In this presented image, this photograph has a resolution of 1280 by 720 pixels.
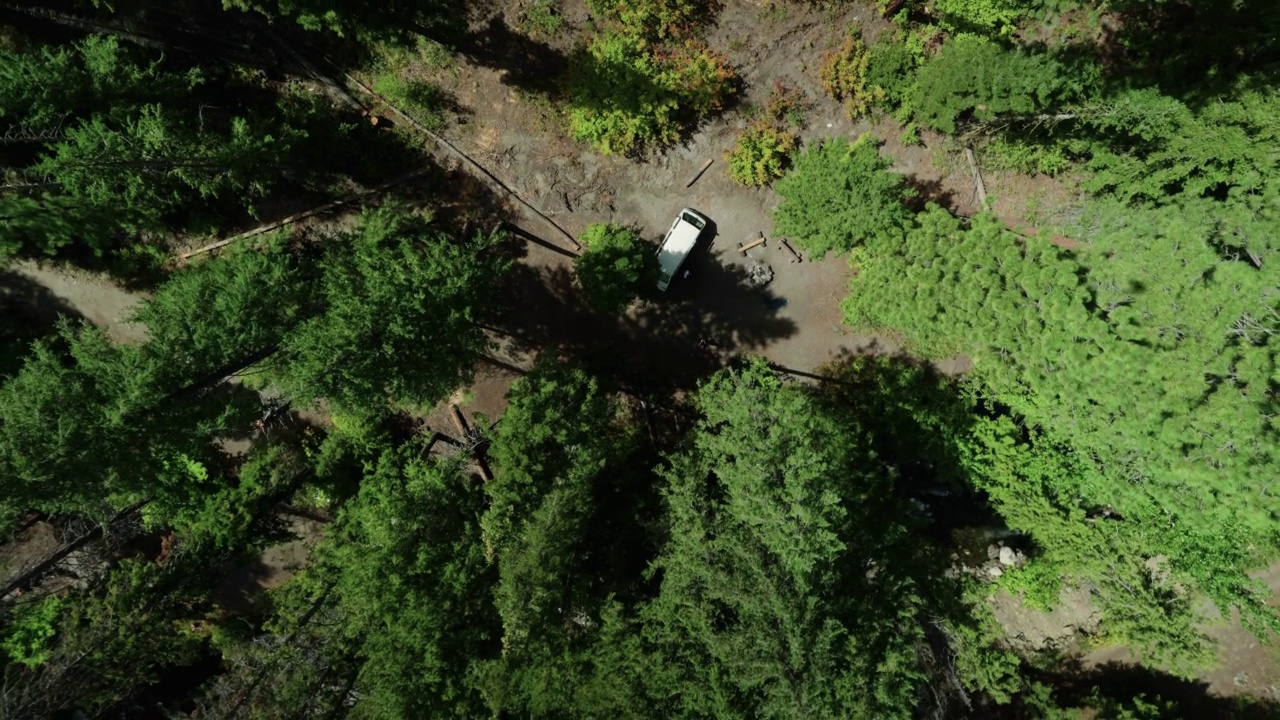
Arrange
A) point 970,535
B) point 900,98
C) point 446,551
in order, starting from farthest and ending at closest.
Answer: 1. point 970,535
2. point 900,98
3. point 446,551

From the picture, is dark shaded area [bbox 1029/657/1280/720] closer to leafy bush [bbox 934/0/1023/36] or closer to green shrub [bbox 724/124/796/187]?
green shrub [bbox 724/124/796/187]

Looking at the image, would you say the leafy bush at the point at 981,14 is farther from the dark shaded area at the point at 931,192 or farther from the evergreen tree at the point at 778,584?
the evergreen tree at the point at 778,584

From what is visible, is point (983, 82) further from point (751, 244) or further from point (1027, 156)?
point (751, 244)

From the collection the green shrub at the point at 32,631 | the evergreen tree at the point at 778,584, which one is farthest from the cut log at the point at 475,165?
the green shrub at the point at 32,631

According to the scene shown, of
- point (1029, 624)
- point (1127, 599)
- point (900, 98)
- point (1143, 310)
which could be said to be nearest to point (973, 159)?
point (900, 98)

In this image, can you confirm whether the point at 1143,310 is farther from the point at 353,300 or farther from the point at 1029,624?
the point at 353,300
